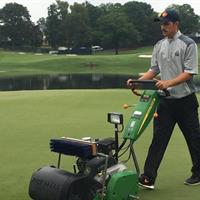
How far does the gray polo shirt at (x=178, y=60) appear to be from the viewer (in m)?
5.29

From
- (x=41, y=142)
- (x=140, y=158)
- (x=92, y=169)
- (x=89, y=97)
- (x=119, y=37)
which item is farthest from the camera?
(x=119, y=37)

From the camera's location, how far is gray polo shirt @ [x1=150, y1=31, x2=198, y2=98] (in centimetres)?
529

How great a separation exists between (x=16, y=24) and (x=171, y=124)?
97.9m

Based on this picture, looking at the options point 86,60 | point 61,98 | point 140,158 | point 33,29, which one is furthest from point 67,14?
point 140,158

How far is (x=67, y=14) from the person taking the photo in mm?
98812

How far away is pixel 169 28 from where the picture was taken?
534 cm

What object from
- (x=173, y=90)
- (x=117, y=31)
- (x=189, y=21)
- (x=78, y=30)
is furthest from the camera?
(x=189, y=21)

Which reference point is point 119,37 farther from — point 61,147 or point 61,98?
point 61,147

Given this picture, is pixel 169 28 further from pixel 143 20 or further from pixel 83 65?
pixel 143 20

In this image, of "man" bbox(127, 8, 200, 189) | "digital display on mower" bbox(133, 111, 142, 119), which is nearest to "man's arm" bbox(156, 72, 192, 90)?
"man" bbox(127, 8, 200, 189)

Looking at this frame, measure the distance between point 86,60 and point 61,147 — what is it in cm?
5533

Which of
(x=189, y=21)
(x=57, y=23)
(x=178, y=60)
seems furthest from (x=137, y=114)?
(x=189, y=21)

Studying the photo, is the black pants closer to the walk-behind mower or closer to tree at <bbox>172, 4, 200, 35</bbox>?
the walk-behind mower

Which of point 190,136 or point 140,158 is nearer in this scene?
point 190,136
